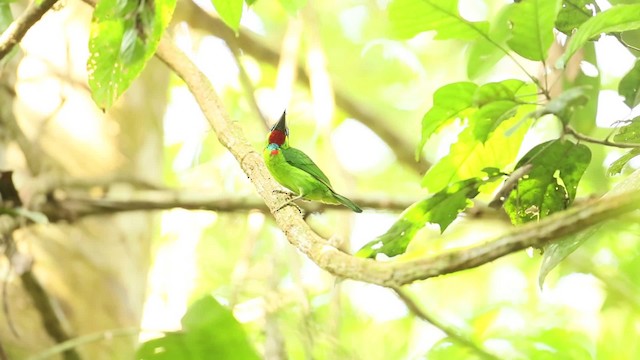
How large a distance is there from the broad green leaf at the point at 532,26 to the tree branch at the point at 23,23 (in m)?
0.81

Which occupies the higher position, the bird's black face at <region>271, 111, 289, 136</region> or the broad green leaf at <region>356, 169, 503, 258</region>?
the bird's black face at <region>271, 111, 289, 136</region>

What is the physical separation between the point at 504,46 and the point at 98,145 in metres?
1.91

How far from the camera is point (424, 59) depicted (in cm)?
629

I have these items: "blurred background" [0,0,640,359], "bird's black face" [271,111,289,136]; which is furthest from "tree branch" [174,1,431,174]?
"bird's black face" [271,111,289,136]

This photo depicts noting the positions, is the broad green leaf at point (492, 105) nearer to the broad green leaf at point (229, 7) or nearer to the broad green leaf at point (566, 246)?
the broad green leaf at point (566, 246)

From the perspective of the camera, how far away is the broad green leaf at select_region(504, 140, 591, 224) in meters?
1.40

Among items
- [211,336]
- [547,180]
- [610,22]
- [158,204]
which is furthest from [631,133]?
[158,204]

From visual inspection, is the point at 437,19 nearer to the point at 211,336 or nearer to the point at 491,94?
the point at 491,94

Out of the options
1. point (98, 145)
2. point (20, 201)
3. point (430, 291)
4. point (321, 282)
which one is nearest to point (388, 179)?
point (430, 291)

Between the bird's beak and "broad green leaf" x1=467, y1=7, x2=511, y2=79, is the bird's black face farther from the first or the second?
"broad green leaf" x1=467, y1=7, x2=511, y2=79

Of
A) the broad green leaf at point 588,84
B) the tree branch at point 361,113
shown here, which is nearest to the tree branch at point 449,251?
the broad green leaf at point 588,84

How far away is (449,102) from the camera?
1403 millimetres

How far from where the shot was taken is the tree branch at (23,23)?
1.40 metres

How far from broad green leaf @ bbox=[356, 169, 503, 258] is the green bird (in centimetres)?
47
